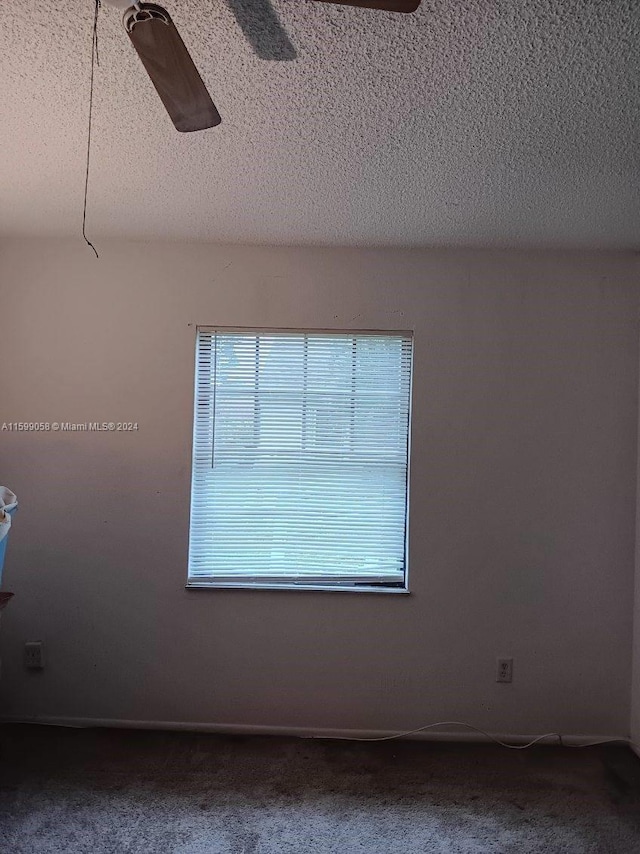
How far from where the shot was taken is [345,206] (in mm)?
2678

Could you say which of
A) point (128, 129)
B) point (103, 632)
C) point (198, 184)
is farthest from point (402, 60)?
point (103, 632)

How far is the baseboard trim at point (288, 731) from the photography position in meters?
3.16

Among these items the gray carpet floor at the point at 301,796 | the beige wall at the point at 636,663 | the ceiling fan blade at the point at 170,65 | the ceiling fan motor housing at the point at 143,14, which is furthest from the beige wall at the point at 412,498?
the ceiling fan motor housing at the point at 143,14

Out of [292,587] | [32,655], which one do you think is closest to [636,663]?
[292,587]

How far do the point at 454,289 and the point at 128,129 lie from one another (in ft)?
5.92

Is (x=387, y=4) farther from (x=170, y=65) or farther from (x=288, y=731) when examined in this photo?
(x=288, y=731)

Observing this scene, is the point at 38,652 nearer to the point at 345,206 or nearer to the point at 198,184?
the point at 198,184

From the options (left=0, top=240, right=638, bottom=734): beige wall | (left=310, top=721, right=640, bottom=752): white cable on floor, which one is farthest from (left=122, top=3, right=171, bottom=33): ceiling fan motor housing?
(left=310, top=721, right=640, bottom=752): white cable on floor

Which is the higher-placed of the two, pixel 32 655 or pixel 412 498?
pixel 412 498

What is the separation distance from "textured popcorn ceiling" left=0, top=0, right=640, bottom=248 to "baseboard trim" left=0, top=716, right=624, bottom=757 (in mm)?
2457

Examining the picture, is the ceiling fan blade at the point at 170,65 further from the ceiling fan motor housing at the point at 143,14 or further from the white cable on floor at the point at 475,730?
the white cable on floor at the point at 475,730

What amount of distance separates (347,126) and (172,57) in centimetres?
83

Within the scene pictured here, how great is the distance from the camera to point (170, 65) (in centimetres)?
127

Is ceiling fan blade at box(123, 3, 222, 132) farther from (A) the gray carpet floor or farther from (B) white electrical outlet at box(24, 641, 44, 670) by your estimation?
(B) white electrical outlet at box(24, 641, 44, 670)
